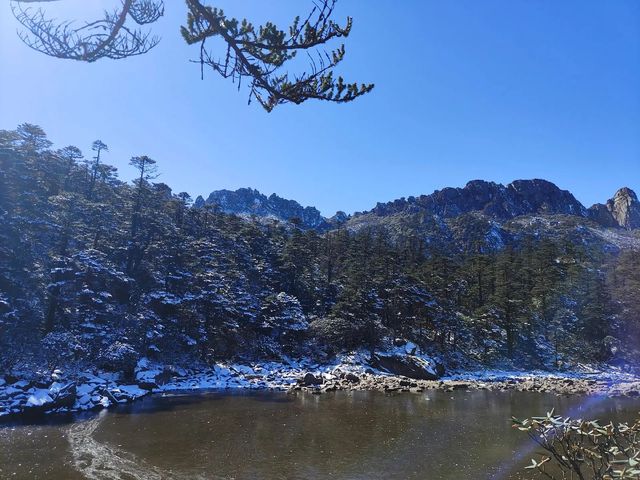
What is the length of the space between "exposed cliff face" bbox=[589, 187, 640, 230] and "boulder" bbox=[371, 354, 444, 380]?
18230 centimetres

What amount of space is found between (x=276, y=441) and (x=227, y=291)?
25187mm

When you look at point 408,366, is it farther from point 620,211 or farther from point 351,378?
point 620,211

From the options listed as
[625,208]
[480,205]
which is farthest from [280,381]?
[625,208]

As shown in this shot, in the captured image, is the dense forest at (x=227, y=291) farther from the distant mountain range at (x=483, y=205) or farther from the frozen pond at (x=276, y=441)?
the distant mountain range at (x=483, y=205)

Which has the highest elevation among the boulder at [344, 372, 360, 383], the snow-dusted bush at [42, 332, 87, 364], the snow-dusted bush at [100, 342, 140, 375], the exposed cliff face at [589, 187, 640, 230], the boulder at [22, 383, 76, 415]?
the exposed cliff face at [589, 187, 640, 230]

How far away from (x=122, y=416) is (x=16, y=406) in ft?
16.5

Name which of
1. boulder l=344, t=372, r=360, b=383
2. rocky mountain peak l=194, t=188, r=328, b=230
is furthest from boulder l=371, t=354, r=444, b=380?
rocky mountain peak l=194, t=188, r=328, b=230

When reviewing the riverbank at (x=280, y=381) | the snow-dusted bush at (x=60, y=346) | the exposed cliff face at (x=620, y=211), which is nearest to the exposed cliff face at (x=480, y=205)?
the exposed cliff face at (x=620, y=211)

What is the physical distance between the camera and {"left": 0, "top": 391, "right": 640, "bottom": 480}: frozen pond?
43.5ft

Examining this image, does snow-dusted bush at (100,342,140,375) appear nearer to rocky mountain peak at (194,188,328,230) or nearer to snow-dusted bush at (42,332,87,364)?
snow-dusted bush at (42,332,87,364)

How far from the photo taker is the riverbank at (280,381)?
21.0 metres

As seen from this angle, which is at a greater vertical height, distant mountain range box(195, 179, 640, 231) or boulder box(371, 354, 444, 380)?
distant mountain range box(195, 179, 640, 231)

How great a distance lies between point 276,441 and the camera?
16.7 m

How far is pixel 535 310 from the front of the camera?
52.8 meters
